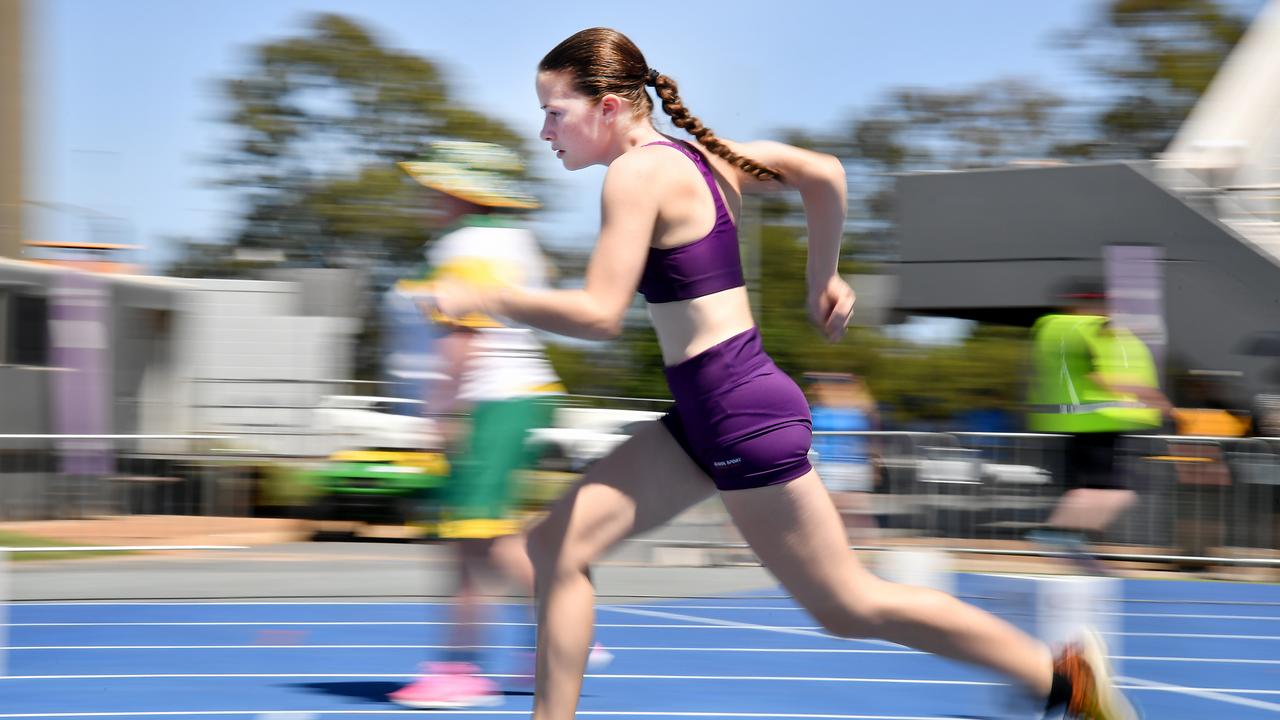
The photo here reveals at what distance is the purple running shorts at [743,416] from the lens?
3354 millimetres

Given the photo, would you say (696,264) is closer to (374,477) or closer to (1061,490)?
(1061,490)

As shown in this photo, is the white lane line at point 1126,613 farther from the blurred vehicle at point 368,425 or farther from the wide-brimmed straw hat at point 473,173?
the blurred vehicle at point 368,425

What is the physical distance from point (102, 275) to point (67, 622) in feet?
36.8

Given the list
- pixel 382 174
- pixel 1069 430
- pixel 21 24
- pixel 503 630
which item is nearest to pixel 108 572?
pixel 503 630

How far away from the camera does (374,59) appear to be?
4341 centimetres

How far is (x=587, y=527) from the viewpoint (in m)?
3.55

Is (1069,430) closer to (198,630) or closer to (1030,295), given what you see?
(198,630)

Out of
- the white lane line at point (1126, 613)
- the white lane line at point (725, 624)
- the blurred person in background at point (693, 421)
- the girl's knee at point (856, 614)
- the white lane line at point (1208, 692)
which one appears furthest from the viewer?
the white lane line at point (1126, 613)

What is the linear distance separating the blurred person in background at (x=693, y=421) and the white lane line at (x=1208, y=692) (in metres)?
2.16

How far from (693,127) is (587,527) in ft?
3.10

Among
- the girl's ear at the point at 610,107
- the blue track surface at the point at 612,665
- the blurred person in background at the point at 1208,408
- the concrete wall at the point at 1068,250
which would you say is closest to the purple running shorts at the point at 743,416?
the girl's ear at the point at 610,107

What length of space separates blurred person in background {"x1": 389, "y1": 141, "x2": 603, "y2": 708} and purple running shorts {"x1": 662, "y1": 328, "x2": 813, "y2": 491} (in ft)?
5.03

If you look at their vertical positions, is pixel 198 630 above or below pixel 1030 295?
below

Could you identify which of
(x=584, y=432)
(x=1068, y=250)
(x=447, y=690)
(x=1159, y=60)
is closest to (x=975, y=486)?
(x=1068, y=250)
